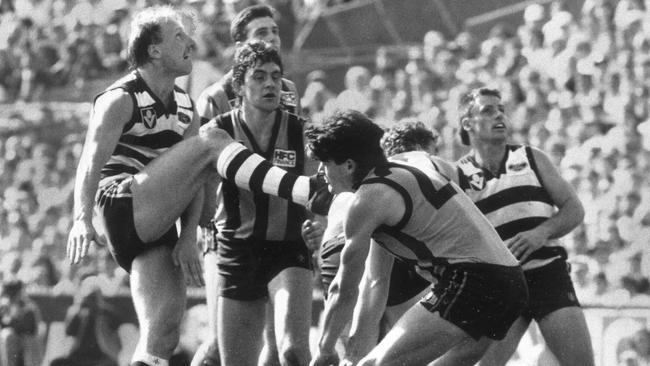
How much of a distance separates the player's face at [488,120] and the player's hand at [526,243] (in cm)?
69

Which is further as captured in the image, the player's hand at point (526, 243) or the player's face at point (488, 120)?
the player's face at point (488, 120)

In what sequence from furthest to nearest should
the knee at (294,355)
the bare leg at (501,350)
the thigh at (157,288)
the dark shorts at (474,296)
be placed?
the bare leg at (501,350), the knee at (294,355), the thigh at (157,288), the dark shorts at (474,296)

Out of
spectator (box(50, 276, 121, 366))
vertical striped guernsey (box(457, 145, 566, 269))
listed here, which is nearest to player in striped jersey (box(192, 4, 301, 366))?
vertical striped guernsey (box(457, 145, 566, 269))

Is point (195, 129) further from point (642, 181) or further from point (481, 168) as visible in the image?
point (642, 181)

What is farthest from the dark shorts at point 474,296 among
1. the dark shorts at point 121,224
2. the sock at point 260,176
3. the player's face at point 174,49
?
the player's face at point 174,49

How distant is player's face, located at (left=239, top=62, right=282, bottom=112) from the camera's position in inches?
306

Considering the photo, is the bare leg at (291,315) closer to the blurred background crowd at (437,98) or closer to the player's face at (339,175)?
the player's face at (339,175)

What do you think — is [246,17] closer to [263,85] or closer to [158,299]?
[263,85]

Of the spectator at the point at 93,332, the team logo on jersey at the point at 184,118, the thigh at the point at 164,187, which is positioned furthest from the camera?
the spectator at the point at 93,332

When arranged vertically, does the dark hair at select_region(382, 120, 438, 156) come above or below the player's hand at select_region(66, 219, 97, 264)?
above

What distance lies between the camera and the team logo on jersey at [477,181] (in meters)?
8.51

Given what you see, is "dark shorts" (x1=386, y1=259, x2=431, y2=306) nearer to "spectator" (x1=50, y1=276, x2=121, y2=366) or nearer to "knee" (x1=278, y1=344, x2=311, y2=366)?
"knee" (x1=278, y1=344, x2=311, y2=366)

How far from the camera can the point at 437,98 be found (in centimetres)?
1499

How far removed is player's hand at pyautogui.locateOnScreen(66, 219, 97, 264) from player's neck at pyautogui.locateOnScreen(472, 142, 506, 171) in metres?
2.84
